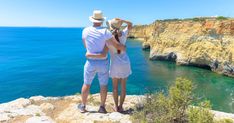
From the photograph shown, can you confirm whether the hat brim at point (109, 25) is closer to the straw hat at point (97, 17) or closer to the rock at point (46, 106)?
the straw hat at point (97, 17)

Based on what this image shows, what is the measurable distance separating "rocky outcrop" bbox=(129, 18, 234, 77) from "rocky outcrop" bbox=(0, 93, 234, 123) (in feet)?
72.9

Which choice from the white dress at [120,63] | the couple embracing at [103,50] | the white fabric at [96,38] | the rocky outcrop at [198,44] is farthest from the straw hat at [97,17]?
the rocky outcrop at [198,44]

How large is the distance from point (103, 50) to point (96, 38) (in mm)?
344

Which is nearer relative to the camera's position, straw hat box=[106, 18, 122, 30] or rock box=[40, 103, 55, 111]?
straw hat box=[106, 18, 122, 30]

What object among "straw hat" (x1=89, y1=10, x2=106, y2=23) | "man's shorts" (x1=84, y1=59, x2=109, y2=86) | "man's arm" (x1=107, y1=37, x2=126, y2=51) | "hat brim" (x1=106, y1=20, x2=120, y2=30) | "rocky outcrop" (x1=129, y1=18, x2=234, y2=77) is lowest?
"rocky outcrop" (x1=129, y1=18, x2=234, y2=77)

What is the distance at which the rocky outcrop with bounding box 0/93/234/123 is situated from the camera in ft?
22.6

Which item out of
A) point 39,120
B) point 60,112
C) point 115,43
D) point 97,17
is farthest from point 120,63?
point 39,120

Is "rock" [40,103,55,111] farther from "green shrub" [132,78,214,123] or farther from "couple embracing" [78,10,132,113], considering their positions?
"green shrub" [132,78,214,123]

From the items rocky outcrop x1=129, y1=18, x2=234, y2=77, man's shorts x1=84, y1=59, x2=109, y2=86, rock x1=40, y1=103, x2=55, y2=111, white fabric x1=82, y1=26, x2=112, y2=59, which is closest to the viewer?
white fabric x1=82, y1=26, x2=112, y2=59

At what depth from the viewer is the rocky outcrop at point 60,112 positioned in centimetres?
690

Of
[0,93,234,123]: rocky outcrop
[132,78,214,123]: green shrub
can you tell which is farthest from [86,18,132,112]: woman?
[132,78,214,123]: green shrub

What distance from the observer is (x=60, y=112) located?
795cm

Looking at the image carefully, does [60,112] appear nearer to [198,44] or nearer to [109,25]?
Result: [109,25]

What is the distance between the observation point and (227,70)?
2852cm
